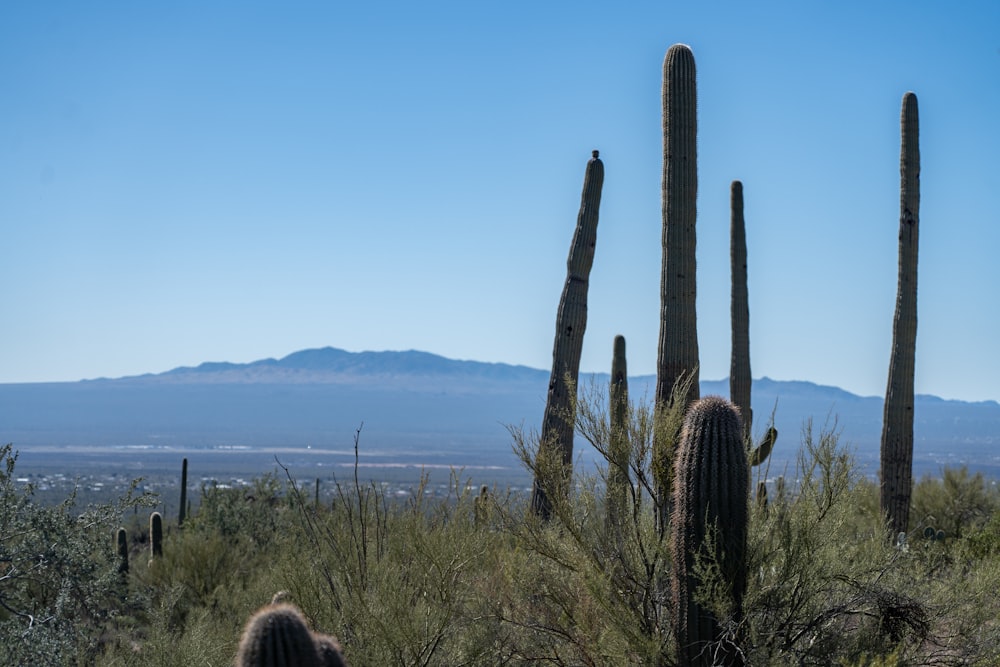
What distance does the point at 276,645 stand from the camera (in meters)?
5.39

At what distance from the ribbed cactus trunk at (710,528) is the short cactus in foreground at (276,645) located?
10.3 ft

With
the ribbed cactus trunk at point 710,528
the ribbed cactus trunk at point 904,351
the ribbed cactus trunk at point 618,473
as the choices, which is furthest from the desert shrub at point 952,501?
the ribbed cactus trunk at point 710,528

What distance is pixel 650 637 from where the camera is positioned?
7.98m

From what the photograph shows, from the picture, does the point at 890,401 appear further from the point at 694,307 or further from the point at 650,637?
the point at 650,637

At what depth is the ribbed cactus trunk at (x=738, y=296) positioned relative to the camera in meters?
16.0

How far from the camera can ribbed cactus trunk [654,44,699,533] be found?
10734 millimetres

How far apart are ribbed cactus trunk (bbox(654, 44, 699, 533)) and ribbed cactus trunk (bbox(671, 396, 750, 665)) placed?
2.68m

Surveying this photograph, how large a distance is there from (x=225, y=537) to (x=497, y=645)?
1028 centimetres

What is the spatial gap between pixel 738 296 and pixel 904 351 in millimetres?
2424

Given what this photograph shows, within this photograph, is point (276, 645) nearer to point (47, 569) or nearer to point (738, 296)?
point (47, 569)

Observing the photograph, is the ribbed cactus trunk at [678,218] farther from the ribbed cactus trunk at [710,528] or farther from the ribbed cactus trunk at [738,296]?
the ribbed cactus trunk at [738,296]

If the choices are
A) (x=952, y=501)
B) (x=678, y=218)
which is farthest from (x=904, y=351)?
(x=678, y=218)

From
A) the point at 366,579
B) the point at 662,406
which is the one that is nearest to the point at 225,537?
the point at 366,579

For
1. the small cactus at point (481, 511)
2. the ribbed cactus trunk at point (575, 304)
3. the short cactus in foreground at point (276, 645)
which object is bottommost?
the short cactus in foreground at point (276, 645)
